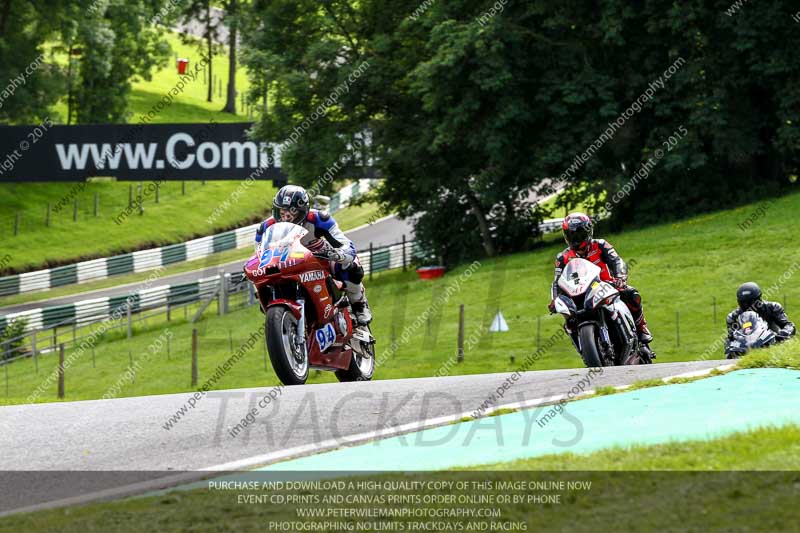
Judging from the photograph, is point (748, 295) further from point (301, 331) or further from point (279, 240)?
point (279, 240)

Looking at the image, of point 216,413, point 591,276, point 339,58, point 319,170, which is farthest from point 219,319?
point 216,413

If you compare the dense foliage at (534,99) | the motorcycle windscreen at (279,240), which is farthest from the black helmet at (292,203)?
the dense foliage at (534,99)

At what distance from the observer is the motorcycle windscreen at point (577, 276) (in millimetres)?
13321

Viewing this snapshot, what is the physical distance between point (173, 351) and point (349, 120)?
11.3 meters

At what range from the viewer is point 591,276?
13.4 meters

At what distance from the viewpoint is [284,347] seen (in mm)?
11523

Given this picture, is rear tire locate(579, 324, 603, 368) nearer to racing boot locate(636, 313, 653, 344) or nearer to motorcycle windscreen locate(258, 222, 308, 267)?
racing boot locate(636, 313, 653, 344)

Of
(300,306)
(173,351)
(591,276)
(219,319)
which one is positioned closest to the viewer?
(300,306)

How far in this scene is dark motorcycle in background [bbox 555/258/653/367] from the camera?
43.4ft

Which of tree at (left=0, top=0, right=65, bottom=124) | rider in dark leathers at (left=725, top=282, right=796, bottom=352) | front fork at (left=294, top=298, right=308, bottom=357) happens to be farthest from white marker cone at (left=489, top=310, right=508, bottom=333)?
tree at (left=0, top=0, right=65, bottom=124)

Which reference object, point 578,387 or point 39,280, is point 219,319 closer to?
point 39,280

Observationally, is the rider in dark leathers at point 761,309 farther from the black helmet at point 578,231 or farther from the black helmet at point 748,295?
the black helmet at point 578,231

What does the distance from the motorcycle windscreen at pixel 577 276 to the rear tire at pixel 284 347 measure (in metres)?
3.13

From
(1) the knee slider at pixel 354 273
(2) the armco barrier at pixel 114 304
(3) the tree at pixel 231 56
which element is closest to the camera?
(1) the knee slider at pixel 354 273
